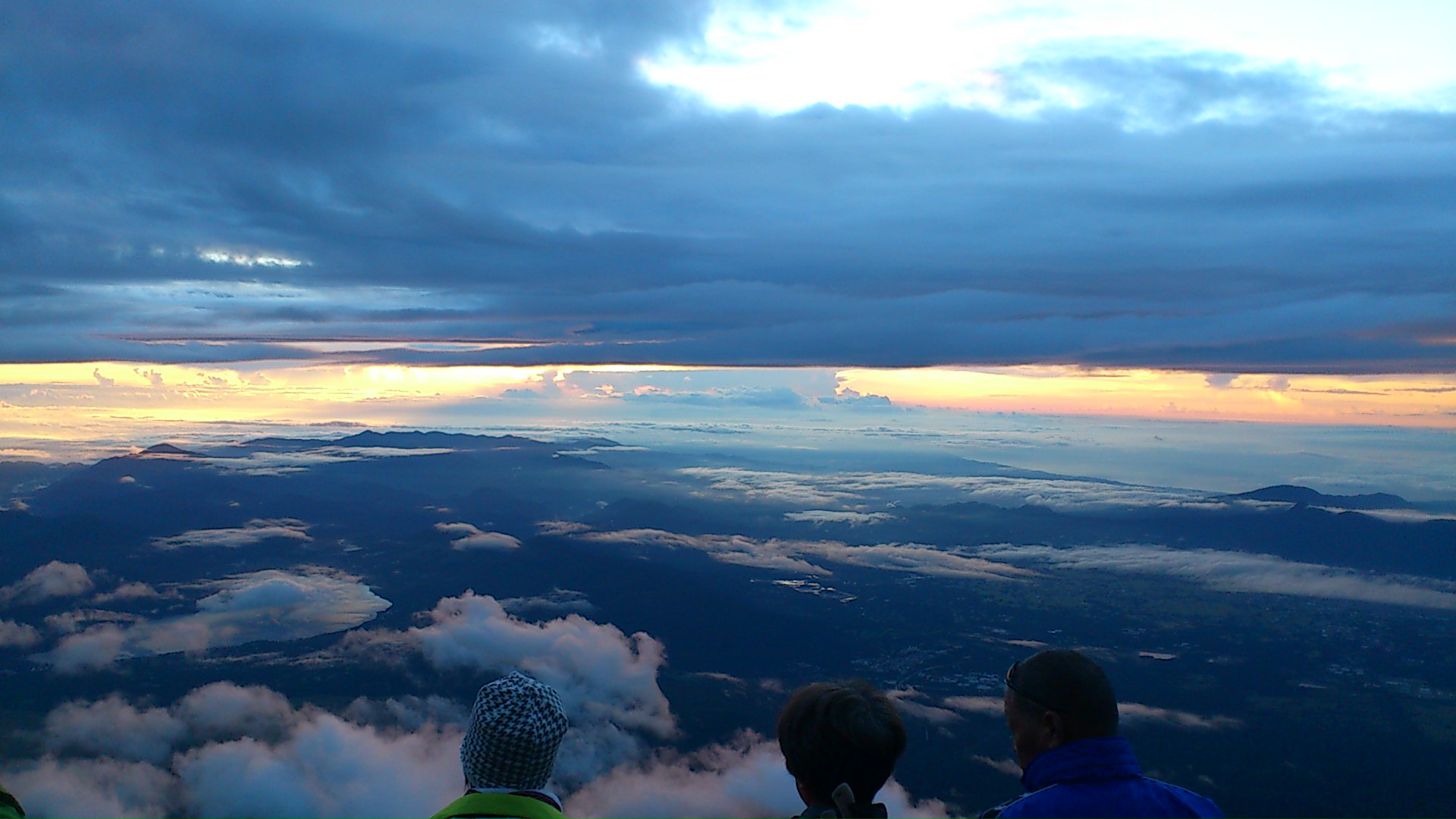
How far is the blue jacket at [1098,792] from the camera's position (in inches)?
179

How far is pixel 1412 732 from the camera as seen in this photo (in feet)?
469

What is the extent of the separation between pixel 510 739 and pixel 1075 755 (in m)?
3.21

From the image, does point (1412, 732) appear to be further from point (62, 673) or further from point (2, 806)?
point (62, 673)

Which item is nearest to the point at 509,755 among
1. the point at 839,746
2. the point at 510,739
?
the point at 510,739

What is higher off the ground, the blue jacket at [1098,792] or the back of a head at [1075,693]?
the back of a head at [1075,693]

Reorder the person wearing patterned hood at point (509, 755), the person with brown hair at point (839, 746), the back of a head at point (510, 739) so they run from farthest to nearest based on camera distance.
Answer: the back of a head at point (510, 739), the person wearing patterned hood at point (509, 755), the person with brown hair at point (839, 746)

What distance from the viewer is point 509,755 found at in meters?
5.06

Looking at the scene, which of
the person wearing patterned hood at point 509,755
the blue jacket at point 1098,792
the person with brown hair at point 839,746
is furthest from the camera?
the person wearing patterned hood at point 509,755

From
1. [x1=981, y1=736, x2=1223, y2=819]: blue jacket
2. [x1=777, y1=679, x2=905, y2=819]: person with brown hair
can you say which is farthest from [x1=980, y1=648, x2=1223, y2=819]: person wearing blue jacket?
[x1=777, y1=679, x2=905, y2=819]: person with brown hair

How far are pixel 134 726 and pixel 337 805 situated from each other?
47.1 meters

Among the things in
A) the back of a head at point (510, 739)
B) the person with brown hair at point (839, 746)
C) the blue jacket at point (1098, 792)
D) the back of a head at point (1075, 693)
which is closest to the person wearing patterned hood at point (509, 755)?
the back of a head at point (510, 739)

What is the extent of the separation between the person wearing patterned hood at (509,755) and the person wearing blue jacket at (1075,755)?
100 inches

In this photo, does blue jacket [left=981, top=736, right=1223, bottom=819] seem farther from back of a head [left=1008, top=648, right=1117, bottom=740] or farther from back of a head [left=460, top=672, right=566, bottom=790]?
back of a head [left=460, top=672, right=566, bottom=790]

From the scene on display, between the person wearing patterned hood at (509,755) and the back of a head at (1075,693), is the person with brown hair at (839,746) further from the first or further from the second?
the person wearing patterned hood at (509,755)
